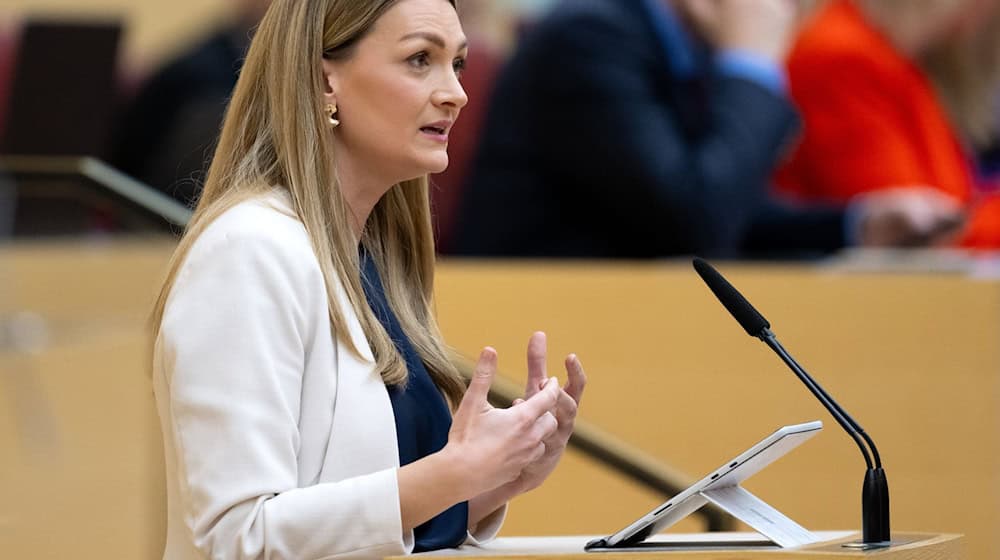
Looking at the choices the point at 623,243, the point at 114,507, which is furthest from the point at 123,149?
the point at 623,243

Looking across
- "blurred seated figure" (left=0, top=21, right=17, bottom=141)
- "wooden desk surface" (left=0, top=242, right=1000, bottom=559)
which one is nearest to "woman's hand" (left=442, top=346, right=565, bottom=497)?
"wooden desk surface" (left=0, top=242, right=1000, bottom=559)

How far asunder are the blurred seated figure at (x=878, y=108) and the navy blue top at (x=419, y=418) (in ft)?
8.53

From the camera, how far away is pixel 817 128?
13.9 feet

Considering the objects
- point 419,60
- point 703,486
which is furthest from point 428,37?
point 703,486

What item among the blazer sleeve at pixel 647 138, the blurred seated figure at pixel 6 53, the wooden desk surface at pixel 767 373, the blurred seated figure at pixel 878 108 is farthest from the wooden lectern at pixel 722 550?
the blurred seated figure at pixel 6 53

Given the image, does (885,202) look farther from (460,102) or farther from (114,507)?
(460,102)

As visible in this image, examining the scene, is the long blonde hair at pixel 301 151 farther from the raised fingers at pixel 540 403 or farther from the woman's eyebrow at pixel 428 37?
the raised fingers at pixel 540 403

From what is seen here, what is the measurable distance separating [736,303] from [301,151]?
485 millimetres

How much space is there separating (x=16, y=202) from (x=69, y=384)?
1.15m

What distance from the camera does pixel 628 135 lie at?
3.51 metres

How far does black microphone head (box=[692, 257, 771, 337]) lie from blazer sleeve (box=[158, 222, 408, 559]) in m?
0.41

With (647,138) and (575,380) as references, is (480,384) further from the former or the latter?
(647,138)

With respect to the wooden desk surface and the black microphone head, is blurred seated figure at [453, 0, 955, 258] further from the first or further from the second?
the black microphone head

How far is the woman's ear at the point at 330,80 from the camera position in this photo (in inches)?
69.6
